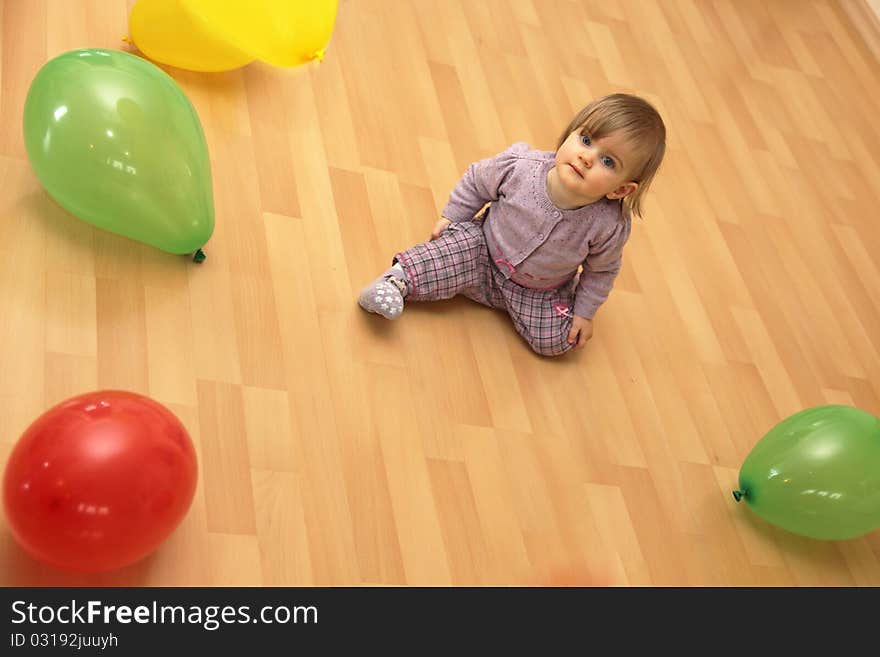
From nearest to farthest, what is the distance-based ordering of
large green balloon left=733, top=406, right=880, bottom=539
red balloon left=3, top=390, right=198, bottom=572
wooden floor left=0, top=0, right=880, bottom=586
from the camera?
red balloon left=3, top=390, right=198, bottom=572, wooden floor left=0, top=0, right=880, bottom=586, large green balloon left=733, top=406, right=880, bottom=539

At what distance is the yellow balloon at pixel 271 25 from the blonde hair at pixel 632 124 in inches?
18.4

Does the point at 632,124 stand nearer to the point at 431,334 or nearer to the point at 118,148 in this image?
the point at 431,334

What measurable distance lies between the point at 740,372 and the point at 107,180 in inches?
42.8

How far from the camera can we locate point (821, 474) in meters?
1.56

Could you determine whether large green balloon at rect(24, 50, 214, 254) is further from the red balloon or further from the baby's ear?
the baby's ear

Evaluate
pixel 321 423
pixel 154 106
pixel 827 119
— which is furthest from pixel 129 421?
pixel 827 119

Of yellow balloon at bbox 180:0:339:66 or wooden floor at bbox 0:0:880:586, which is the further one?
yellow balloon at bbox 180:0:339:66

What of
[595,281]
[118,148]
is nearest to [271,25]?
[118,148]

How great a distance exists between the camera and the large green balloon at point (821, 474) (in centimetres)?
156

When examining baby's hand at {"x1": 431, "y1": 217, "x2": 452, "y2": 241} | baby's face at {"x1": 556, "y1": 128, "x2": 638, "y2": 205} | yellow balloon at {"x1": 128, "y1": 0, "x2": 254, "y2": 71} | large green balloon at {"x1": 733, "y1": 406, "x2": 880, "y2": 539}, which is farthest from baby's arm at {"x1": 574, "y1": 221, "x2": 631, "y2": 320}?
yellow balloon at {"x1": 128, "y1": 0, "x2": 254, "y2": 71}

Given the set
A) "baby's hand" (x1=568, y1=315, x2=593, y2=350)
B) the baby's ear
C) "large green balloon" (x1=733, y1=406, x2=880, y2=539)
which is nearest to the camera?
"large green balloon" (x1=733, y1=406, x2=880, y2=539)

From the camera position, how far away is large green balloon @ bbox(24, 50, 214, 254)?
1479 millimetres

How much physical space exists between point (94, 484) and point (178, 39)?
931mm

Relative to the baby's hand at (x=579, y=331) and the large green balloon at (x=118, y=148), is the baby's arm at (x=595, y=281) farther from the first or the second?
the large green balloon at (x=118, y=148)
